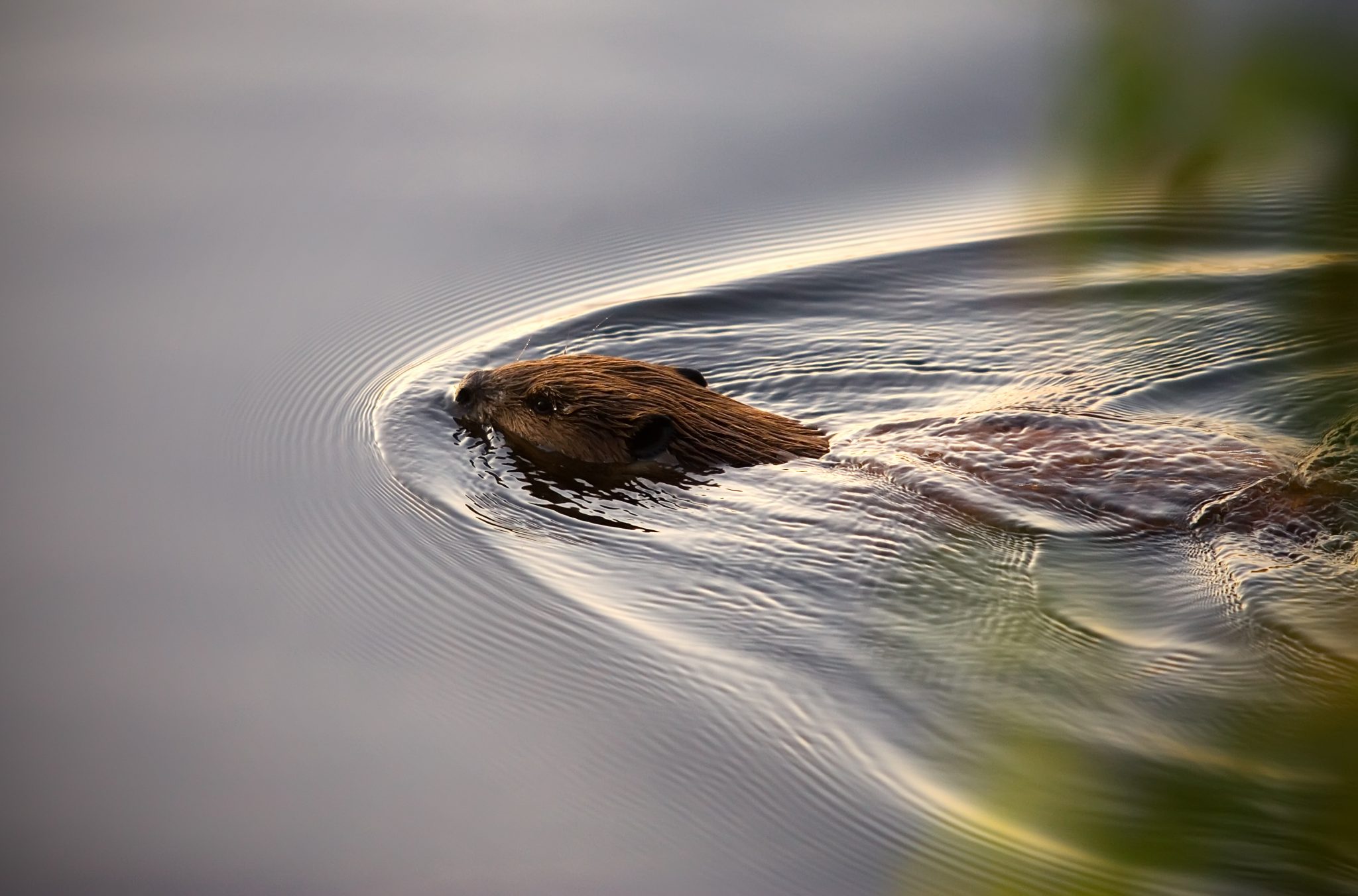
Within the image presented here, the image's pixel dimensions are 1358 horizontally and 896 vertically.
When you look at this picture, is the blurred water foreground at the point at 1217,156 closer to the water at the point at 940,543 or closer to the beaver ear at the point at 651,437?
the water at the point at 940,543

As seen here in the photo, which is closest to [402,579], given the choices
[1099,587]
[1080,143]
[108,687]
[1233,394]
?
[108,687]

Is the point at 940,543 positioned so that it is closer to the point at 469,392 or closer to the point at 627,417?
the point at 627,417

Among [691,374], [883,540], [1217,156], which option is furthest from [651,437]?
[1217,156]

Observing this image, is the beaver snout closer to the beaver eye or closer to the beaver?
the beaver

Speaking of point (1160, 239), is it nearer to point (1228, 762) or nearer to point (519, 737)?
point (1228, 762)

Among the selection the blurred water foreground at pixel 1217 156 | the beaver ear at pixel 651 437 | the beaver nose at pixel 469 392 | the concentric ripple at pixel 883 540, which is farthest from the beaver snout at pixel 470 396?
the blurred water foreground at pixel 1217 156

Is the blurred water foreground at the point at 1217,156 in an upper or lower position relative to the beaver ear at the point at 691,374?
upper
